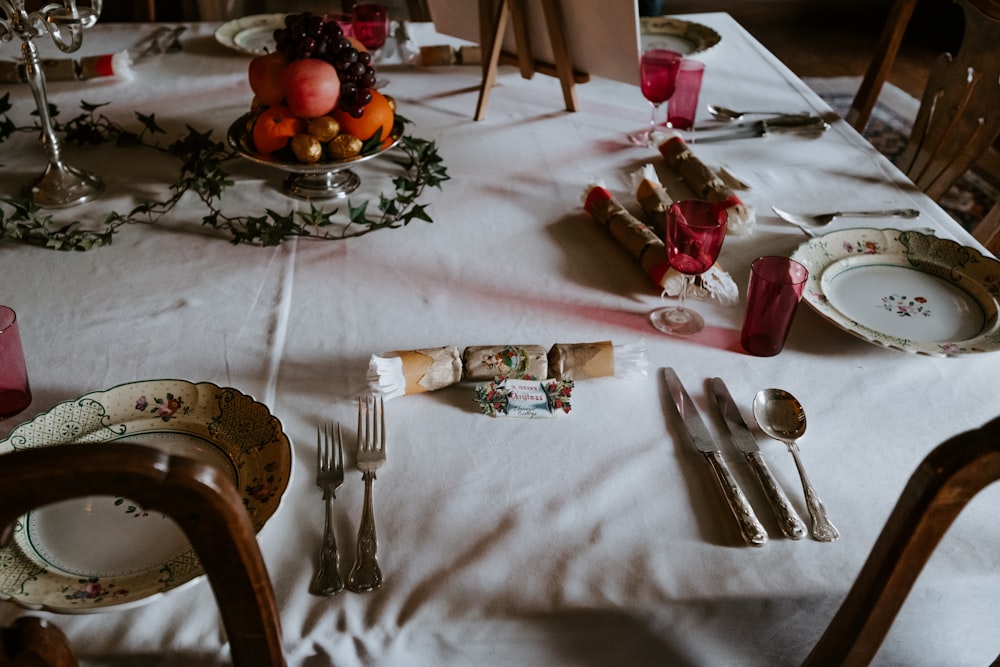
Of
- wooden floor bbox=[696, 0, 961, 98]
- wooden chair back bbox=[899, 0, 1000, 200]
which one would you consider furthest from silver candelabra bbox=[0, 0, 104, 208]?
wooden floor bbox=[696, 0, 961, 98]

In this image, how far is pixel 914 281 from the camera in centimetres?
101

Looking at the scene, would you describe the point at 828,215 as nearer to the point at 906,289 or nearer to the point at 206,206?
the point at 906,289

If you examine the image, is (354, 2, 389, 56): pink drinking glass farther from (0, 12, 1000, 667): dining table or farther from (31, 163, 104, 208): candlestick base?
(31, 163, 104, 208): candlestick base

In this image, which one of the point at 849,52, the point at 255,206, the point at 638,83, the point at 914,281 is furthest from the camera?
the point at 849,52

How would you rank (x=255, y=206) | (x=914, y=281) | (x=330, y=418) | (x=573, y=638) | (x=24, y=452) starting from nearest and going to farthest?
(x=24, y=452), (x=573, y=638), (x=330, y=418), (x=914, y=281), (x=255, y=206)

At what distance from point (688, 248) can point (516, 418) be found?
0.29 metres

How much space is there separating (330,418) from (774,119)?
1.00 metres

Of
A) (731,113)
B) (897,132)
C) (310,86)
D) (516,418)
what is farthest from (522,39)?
(897,132)

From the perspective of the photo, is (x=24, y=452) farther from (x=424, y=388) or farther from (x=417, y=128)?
(x=417, y=128)

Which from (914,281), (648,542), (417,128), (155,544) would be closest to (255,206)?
(417,128)

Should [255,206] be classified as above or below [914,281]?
below

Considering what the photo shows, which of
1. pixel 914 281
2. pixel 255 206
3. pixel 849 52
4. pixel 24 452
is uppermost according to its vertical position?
pixel 24 452

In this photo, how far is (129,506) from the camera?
70 centimetres

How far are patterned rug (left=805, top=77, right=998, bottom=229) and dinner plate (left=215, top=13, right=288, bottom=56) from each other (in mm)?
1869
